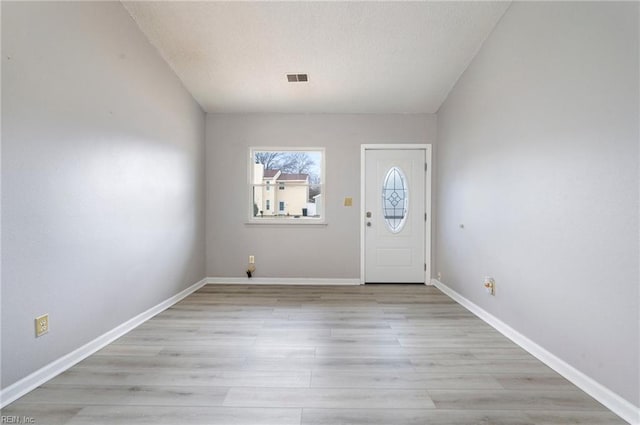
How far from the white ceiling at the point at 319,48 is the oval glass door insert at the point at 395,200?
0.96 metres

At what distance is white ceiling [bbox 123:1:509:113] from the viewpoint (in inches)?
103

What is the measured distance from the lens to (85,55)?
84.4 inches

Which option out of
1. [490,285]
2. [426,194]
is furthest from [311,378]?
[426,194]

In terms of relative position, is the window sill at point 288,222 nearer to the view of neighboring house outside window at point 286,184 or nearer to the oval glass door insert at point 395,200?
the view of neighboring house outside window at point 286,184

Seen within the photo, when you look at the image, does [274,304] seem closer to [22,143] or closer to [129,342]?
[129,342]

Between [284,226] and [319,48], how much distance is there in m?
2.31

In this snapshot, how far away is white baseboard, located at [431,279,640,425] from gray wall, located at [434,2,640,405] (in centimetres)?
4

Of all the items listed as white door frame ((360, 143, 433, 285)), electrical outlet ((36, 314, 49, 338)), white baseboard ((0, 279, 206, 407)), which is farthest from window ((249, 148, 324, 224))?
electrical outlet ((36, 314, 49, 338))

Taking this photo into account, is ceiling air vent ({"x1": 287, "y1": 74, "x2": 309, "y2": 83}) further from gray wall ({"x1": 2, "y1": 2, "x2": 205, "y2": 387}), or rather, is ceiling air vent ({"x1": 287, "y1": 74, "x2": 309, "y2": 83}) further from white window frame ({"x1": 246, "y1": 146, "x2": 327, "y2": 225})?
gray wall ({"x1": 2, "y1": 2, "x2": 205, "y2": 387})

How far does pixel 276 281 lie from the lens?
4320 mm

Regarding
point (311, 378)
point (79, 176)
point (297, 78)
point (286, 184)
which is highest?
point (297, 78)

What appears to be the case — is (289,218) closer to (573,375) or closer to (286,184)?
(286,184)

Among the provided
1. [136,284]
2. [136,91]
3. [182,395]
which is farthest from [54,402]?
[136,91]

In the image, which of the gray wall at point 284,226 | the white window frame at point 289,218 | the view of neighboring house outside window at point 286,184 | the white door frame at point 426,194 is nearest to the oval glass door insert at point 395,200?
the white door frame at point 426,194
